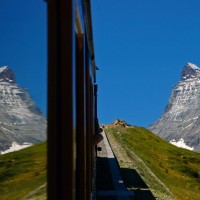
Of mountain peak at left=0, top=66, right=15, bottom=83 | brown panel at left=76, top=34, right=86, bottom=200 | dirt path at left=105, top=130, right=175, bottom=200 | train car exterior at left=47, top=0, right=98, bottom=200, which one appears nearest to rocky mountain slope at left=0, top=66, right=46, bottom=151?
mountain peak at left=0, top=66, right=15, bottom=83

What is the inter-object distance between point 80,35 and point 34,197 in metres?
2.00

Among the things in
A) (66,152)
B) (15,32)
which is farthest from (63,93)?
Answer: (15,32)

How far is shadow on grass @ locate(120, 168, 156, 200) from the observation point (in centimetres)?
1257

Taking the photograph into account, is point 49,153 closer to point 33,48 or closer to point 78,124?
point 33,48

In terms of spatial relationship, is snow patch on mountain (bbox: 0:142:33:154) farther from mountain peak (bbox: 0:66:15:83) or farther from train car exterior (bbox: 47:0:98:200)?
train car exterior (bbox: 47:0:98:200)

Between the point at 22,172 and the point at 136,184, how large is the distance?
13155mm

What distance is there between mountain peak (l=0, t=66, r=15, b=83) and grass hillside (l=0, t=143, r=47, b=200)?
234 millimetres

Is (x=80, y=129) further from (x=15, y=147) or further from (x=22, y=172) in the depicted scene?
(x=15, y=147)

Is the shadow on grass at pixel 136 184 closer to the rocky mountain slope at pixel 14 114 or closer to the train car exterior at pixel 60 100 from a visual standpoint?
the train car exterior at pixel 60 100

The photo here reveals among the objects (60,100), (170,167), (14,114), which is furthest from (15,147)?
(170,167)

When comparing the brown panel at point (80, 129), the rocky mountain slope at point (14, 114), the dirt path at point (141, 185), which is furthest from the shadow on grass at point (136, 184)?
the rocky mountain slope at point (14, 114)

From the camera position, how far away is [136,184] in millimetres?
14680

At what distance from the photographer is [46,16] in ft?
6.78

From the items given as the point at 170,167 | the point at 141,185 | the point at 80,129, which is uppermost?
the point at 170,167
